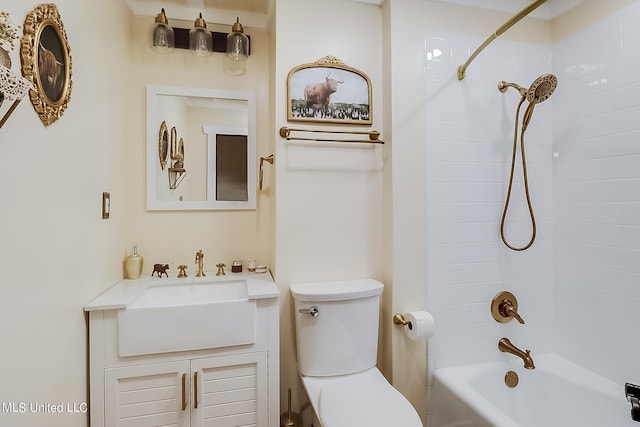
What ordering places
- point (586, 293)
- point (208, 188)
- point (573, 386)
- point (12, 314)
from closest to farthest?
point (12, 314), point (573, 386), point (586, 293), point (208, 188)

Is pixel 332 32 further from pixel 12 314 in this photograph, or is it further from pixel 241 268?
pixel 12 314

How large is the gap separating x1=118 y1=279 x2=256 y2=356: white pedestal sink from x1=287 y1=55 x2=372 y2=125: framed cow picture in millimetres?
996

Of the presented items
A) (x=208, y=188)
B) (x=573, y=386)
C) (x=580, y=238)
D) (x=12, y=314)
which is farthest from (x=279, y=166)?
(x=573, y=386)

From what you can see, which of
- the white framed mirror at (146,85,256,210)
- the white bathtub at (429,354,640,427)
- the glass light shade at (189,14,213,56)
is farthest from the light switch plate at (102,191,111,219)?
the white bathtub at (429,354,640,427)

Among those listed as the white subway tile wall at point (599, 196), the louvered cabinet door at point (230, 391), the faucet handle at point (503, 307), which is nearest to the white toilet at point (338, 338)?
the louvered cabinet door at point (230, 391)

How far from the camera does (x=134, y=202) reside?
1.82 metres

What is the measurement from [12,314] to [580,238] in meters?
2.44

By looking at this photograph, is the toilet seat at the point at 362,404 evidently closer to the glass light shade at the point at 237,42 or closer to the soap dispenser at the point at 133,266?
the soap dispenser at the point at 133,266

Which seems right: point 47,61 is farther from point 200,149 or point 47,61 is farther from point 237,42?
point 237,42

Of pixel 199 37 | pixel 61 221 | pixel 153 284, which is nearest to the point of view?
pixel 61 221

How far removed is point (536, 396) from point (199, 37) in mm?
2643

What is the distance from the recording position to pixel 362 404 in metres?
1.34

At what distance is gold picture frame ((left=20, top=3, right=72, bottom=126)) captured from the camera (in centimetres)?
94
